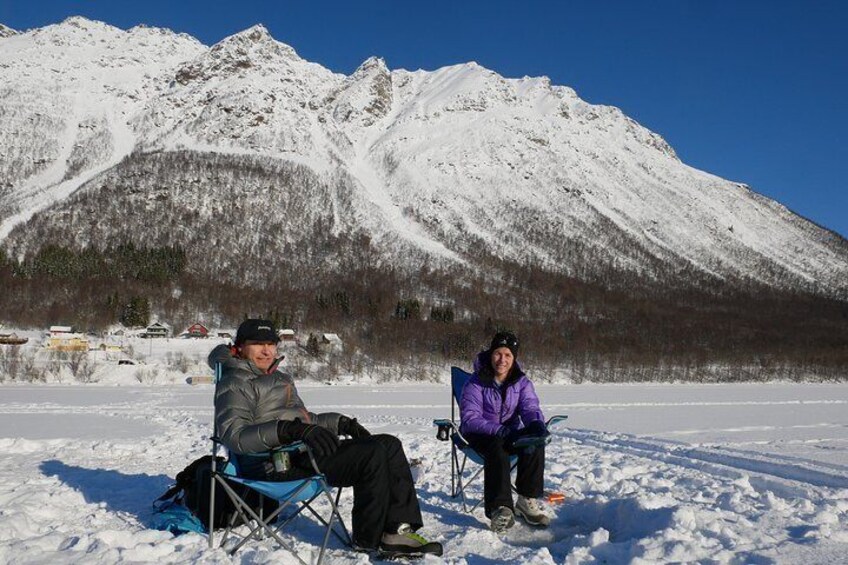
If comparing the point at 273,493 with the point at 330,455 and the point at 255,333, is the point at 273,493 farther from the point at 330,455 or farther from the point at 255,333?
the point at 255,333

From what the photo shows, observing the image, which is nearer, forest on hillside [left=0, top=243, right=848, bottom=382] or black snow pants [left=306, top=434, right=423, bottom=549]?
black snow pants [left=306, top=434, right=423, bottom=549]

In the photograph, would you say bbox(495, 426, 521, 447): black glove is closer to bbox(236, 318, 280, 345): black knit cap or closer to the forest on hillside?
bbox(236, 318, 280, 345): black knit cap

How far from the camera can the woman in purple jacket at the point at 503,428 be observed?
482cm

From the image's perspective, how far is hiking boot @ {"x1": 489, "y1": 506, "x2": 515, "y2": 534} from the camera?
4.71 metres

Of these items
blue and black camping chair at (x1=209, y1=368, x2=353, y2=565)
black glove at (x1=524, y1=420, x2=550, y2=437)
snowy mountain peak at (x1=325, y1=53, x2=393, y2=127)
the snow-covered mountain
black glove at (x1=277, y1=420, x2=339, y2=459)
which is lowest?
blue and black camping chair at (x1=209, y1=368, x2=353, y2=565)

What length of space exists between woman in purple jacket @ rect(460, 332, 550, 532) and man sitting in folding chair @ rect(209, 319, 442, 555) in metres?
0.80

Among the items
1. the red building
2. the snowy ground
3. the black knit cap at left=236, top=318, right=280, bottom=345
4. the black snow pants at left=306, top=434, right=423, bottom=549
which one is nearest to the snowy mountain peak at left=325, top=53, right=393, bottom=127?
the red building

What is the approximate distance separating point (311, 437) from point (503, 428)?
2.03 meters

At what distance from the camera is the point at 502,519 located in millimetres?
4711

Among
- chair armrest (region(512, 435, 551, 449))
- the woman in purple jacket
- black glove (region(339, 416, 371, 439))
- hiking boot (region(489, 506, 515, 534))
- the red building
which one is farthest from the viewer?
the red building

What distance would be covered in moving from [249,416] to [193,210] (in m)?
115

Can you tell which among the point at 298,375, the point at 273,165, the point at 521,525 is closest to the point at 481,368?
the point at 521,525

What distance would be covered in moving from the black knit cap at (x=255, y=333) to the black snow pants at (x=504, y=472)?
1921mm

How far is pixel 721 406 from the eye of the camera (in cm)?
2486
